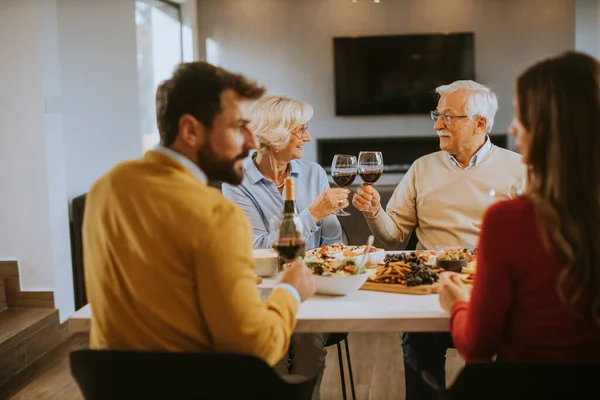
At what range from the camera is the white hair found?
2777 millimetres

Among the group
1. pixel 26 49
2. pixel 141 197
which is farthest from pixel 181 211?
pixel 26 49

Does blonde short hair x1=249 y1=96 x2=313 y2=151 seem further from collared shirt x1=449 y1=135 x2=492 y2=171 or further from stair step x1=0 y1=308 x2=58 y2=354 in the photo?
stair step x1=0 y1=308 x2=58 y2=354

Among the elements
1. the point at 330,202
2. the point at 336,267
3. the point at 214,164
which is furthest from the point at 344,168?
the point at 214,164

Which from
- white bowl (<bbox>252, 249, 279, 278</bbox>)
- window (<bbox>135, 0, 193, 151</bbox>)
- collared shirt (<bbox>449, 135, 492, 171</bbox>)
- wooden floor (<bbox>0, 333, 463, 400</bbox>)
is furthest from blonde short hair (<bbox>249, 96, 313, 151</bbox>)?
window (<bbox>135, 0, 193, 151</bbox>)

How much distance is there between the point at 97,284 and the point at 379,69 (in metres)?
7.15

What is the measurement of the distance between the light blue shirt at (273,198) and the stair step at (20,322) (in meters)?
1.41

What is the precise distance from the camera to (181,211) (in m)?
1.32

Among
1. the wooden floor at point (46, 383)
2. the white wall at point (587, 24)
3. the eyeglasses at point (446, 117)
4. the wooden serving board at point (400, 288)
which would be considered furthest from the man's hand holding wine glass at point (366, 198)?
the white wall at point (587, 24)

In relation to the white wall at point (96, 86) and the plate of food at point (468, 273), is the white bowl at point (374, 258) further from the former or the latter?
the white wall at point (96, 86)

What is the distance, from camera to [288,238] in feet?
5.83

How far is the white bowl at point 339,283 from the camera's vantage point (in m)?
1.78

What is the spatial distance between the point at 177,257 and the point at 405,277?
75 cm

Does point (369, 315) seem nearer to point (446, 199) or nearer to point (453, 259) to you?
point (453, 259)

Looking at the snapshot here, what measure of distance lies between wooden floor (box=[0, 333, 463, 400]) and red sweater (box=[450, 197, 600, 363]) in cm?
179
